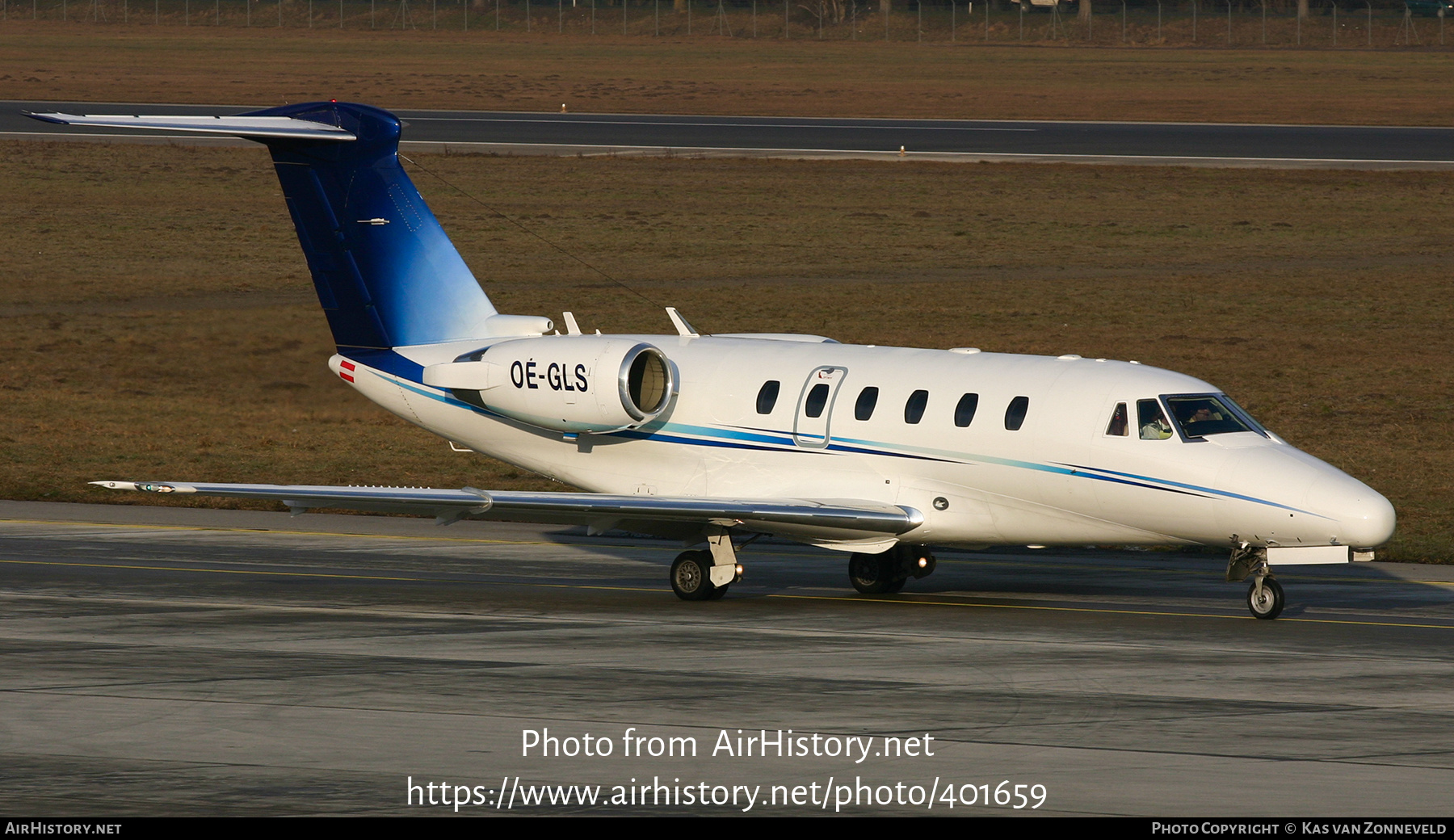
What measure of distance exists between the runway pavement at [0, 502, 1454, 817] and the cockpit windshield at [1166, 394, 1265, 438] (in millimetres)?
2118

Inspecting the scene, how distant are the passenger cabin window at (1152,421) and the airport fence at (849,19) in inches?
4002

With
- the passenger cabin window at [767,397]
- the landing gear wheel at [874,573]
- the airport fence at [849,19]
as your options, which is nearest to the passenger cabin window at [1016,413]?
the landing gear wheel at [874,573]

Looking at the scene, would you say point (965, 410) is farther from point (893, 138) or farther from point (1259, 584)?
point (893, 138)

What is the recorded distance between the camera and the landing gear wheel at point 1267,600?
70.5 feet

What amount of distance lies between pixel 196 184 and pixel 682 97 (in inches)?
1308

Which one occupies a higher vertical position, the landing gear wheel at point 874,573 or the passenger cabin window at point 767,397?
the passenger cabin window at point 767,397

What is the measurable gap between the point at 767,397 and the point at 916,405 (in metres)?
1.96

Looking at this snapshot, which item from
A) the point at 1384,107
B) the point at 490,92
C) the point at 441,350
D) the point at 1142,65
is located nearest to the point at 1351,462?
the point at 441,350

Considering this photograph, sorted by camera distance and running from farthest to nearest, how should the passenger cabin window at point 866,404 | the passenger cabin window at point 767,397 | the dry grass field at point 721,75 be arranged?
1. the dry grass field at point 721,75
2. the passenger cabin window at point 767,397
3. the passenger cabin window at point 866,404

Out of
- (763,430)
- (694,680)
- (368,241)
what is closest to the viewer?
(694,680)

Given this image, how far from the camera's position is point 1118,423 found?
70.9 feet

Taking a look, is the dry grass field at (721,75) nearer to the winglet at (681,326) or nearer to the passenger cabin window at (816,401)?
the winglet at (681,326)

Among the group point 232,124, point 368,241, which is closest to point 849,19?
point 368,241
